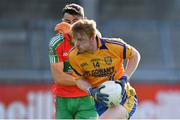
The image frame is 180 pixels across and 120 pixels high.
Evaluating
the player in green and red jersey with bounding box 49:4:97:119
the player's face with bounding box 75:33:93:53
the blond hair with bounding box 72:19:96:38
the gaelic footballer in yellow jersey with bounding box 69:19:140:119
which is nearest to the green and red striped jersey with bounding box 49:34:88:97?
the player in green and red jersey with bounding box 49:4:97:119

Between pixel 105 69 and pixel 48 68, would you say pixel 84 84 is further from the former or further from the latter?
pixel 48 68

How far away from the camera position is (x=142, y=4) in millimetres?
22750

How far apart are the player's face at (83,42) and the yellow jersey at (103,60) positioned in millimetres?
187

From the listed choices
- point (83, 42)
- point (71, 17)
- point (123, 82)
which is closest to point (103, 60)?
point (123, 82)

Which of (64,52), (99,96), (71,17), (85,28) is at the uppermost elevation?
(71,17)

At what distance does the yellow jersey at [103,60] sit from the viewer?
7.44m

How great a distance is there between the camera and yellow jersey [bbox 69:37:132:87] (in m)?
7.44

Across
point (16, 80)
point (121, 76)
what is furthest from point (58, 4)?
point (121, 76)

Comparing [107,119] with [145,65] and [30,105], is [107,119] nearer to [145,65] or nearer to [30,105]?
[30,105]

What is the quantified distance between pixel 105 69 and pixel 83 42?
481 mm

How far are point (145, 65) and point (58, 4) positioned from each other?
22.1ft

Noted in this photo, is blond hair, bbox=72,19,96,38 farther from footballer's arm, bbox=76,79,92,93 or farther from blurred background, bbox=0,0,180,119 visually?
blurred background, bbox=0,0,180,119

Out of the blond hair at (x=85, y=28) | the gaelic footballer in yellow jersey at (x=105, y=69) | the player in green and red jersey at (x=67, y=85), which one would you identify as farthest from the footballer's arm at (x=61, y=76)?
the blond hair at (x=85, y=28)

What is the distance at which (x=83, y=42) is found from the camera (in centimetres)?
712
